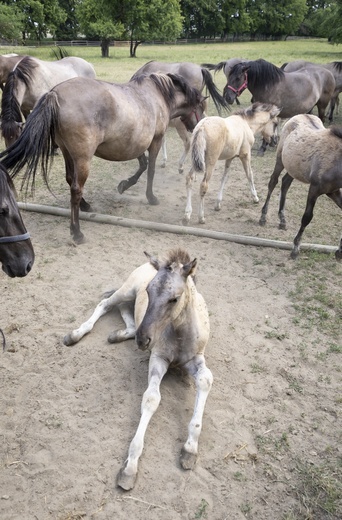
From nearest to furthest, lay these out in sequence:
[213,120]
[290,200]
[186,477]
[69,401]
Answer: [186,477], [69,401], [213,120], [290,200]

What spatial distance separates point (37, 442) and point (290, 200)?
5660mm

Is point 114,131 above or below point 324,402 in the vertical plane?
above

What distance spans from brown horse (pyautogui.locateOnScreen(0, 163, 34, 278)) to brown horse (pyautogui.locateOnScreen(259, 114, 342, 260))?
3.44m

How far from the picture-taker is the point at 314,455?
2627mm

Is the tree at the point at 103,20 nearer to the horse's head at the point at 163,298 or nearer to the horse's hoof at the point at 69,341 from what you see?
the horse's hoof at the point at 69,341

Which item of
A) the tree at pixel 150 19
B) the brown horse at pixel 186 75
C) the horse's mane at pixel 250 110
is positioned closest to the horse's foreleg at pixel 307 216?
the horse's mane at pixel 250 110

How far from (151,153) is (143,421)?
4.55 metres

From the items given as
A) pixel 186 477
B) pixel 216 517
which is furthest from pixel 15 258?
pixel 216 517

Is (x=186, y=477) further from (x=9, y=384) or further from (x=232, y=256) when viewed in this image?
(x=232, y=256)

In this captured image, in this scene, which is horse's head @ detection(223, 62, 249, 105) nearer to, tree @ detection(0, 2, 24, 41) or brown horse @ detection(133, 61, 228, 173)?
brown horse @ detection(133, 61, 228, 173)

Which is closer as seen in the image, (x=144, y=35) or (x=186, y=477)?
(x=186, y=477)

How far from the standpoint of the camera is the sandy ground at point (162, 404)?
7.64 ft

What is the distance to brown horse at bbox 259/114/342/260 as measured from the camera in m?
4.60

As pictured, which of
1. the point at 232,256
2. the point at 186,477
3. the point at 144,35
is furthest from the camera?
the point at 144,35
